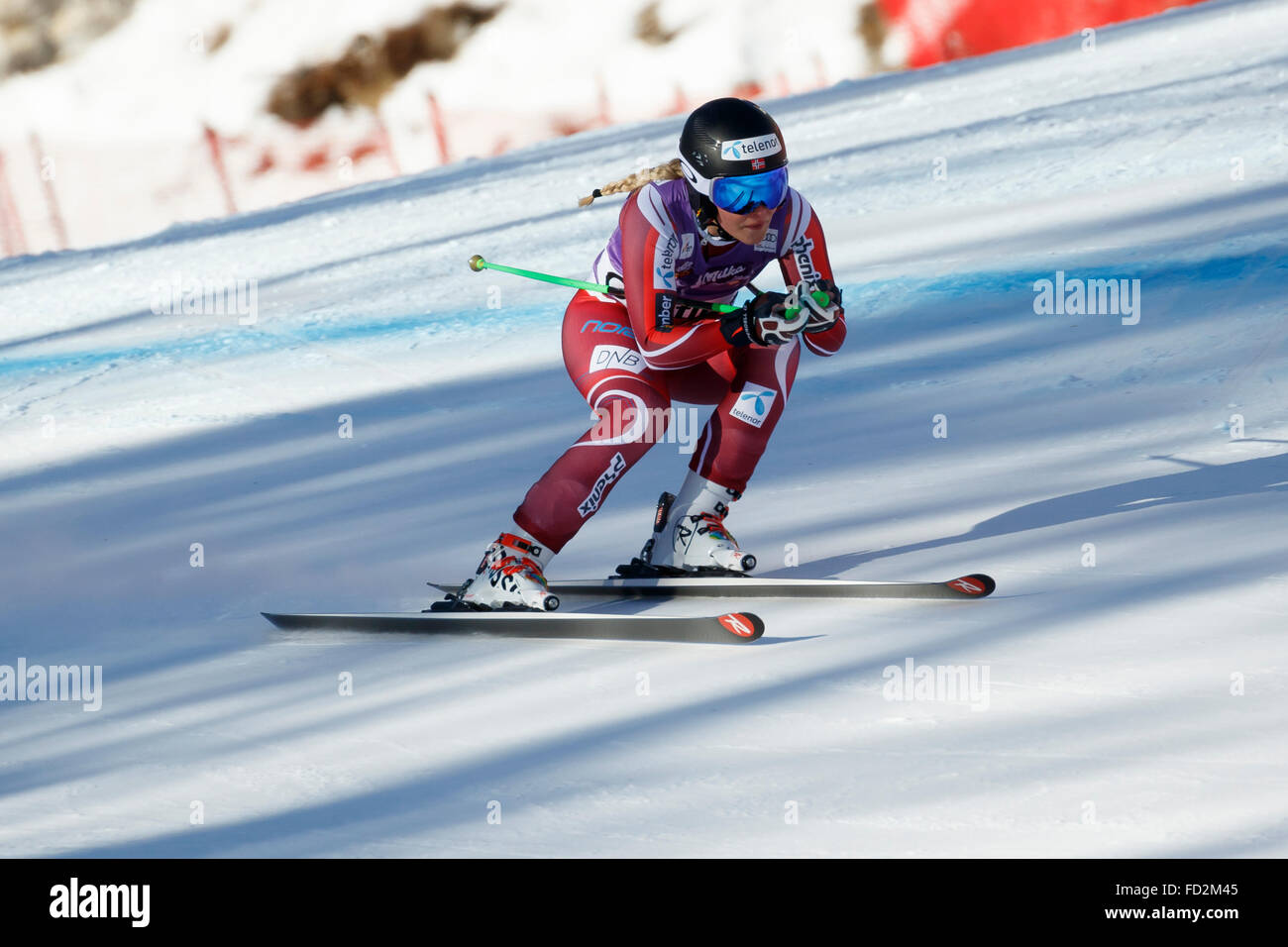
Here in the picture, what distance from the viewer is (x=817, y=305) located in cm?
396

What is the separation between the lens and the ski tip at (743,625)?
368cm

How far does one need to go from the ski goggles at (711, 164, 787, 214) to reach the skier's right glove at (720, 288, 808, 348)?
10.1 inches

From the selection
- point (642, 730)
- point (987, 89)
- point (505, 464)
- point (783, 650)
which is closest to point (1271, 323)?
point (505, 464)

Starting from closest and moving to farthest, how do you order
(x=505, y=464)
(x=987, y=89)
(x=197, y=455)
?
(x=505, y=464)
(x=197, y=455)
(x=987, y=89)

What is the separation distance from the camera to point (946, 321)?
25.0 ft

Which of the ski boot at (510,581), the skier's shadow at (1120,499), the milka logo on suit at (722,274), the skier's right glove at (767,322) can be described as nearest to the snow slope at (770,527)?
the skier's shadow at (1120,499)

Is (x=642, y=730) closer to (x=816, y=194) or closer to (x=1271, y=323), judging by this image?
(x=1271, y=323)

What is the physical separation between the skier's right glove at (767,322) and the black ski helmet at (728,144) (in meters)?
0.35

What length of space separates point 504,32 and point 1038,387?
10.8 metres
